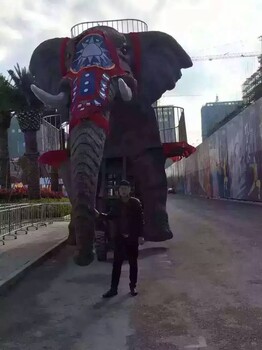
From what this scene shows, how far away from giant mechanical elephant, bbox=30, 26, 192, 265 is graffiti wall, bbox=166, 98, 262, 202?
2148cm

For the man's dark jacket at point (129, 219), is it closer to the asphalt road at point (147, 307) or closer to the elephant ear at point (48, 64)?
the asphalt road at point (147, 307)

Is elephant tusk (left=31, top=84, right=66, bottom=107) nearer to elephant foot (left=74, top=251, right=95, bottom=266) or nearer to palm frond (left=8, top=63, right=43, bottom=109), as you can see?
elephant foot (left=74, top=251, right=95, bottom=266)

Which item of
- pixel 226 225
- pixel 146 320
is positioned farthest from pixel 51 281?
pixel 226 225

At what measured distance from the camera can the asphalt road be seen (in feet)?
17.2

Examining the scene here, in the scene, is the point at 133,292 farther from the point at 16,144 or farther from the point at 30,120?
the point at 16,144

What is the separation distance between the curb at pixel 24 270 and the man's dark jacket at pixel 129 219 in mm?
1929

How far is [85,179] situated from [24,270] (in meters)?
2.75

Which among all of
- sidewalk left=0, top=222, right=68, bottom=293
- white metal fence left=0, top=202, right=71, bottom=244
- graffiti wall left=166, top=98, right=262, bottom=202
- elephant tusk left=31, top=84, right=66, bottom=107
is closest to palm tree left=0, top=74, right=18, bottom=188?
white metal fence left=0, top=202, right=71, bottom=244

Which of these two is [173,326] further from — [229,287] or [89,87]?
[89,87]

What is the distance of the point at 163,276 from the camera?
863 cm

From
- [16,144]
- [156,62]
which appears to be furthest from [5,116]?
[16,144]

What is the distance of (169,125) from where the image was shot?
12258 millimetres

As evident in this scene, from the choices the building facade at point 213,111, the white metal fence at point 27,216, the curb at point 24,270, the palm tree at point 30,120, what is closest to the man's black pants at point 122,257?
the curb at point 24,270

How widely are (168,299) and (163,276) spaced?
1.64 m
